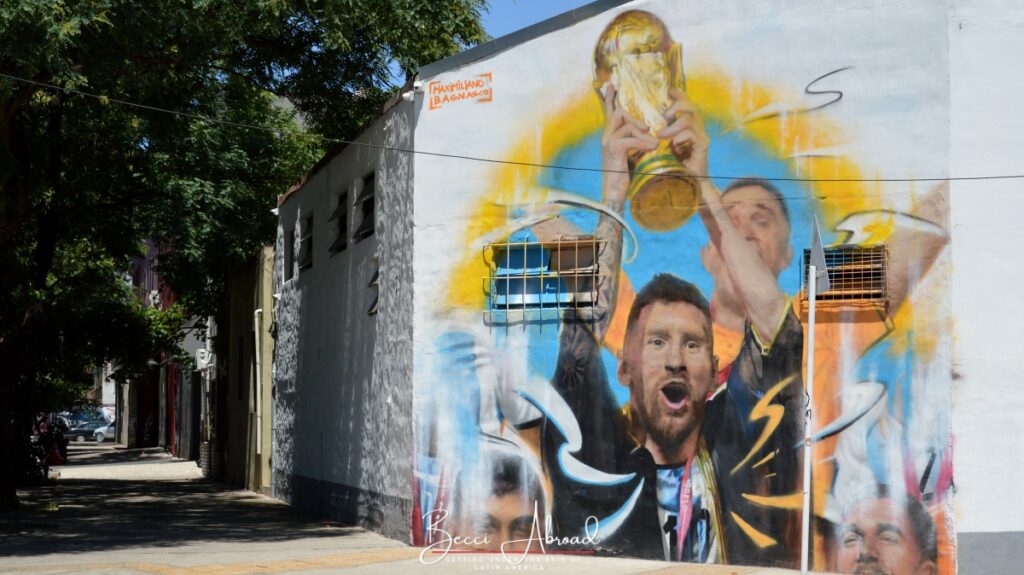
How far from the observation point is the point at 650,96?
44.9 feet

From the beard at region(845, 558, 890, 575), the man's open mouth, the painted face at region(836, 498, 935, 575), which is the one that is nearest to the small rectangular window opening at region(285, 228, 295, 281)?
the man's open mouth

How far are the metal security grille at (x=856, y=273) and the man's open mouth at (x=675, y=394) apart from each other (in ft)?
5.30

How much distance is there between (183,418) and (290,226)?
72.1 ft

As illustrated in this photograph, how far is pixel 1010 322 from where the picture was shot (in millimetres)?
12211

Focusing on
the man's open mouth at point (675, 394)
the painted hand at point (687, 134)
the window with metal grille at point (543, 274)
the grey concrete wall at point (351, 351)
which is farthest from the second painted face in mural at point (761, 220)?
the grey concrete wall at point (351, 351)

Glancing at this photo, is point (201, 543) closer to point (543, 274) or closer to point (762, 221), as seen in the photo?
point (543, 274)

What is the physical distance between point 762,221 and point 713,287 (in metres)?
0.83

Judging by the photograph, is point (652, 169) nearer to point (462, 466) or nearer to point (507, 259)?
point (507, 259)

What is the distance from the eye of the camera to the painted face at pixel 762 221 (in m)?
13.0

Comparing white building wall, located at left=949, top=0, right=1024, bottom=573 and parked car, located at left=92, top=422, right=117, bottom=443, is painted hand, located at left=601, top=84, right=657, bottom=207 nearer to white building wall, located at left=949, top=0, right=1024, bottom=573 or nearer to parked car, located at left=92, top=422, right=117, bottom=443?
white building wall, located at left=949, top=0, right=1024, bottom=573

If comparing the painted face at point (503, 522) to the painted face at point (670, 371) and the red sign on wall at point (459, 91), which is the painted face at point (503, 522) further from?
the red sign on wall at point (459, 91)

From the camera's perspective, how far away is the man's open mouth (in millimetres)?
13266

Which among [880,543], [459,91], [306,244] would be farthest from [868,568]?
[306,244]

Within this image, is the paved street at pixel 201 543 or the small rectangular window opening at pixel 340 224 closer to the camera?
the paved street at pixel 201 543
